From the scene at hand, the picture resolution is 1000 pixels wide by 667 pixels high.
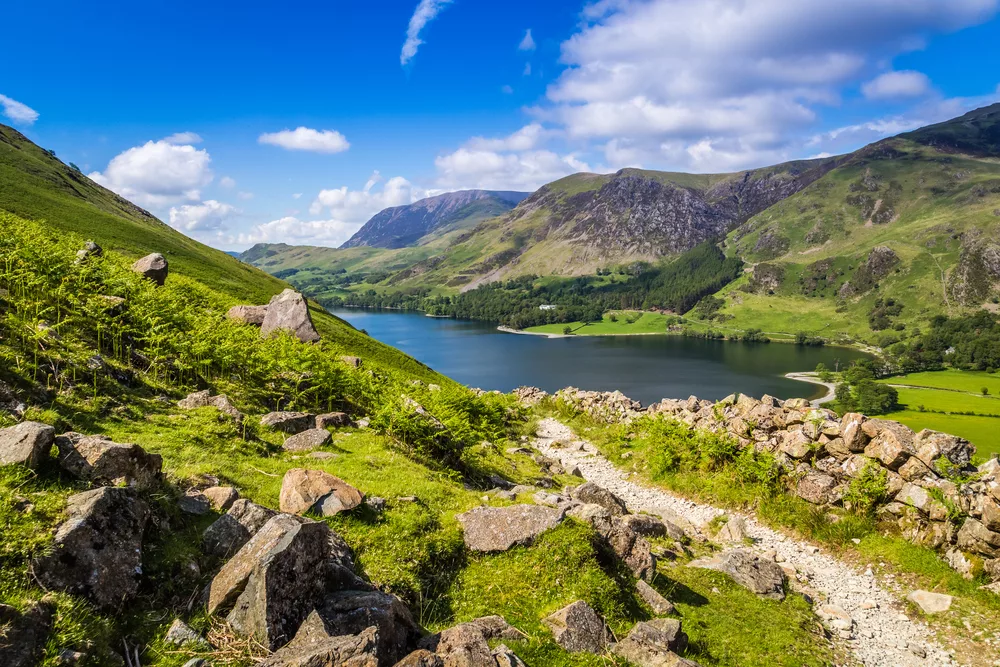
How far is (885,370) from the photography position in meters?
191

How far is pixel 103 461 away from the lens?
8.50 m

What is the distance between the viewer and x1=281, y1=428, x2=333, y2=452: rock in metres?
16.2

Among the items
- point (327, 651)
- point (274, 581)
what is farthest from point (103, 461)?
point (327, 651)

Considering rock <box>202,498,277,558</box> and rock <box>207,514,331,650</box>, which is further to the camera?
rock <box>202,498,277,558</box>

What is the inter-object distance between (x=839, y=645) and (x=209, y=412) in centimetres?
1953

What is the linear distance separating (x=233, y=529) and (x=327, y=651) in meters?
3.42

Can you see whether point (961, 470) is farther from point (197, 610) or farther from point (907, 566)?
point (197, 610)

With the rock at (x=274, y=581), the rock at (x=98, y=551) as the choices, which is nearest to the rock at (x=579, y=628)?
the rock at (x=274, y=581)

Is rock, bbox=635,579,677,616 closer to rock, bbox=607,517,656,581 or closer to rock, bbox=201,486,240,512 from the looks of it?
rock, bbox=607,517,656,581

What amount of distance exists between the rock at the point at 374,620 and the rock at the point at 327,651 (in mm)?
144

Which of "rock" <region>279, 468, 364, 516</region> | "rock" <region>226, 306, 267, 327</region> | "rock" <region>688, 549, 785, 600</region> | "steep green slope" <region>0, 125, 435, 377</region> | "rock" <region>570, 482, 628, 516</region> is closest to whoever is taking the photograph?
"rock" <region>279, 468, 364, 516</region>

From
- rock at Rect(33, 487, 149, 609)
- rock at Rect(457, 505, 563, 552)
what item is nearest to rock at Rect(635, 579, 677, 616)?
rock at Rect(457, 505, 563, 552)

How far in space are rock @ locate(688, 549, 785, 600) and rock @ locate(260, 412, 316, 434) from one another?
14401 millimetres

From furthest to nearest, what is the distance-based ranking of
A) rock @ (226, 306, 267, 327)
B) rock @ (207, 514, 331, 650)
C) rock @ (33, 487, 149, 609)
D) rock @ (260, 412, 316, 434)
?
1. rock @ (226, 306, 267, 327)
2. rock @ (260, 412, 316, 434)
3. rock @ (207, 514, 331, 650)
4. rock @ (33, 487, 149, 609)
